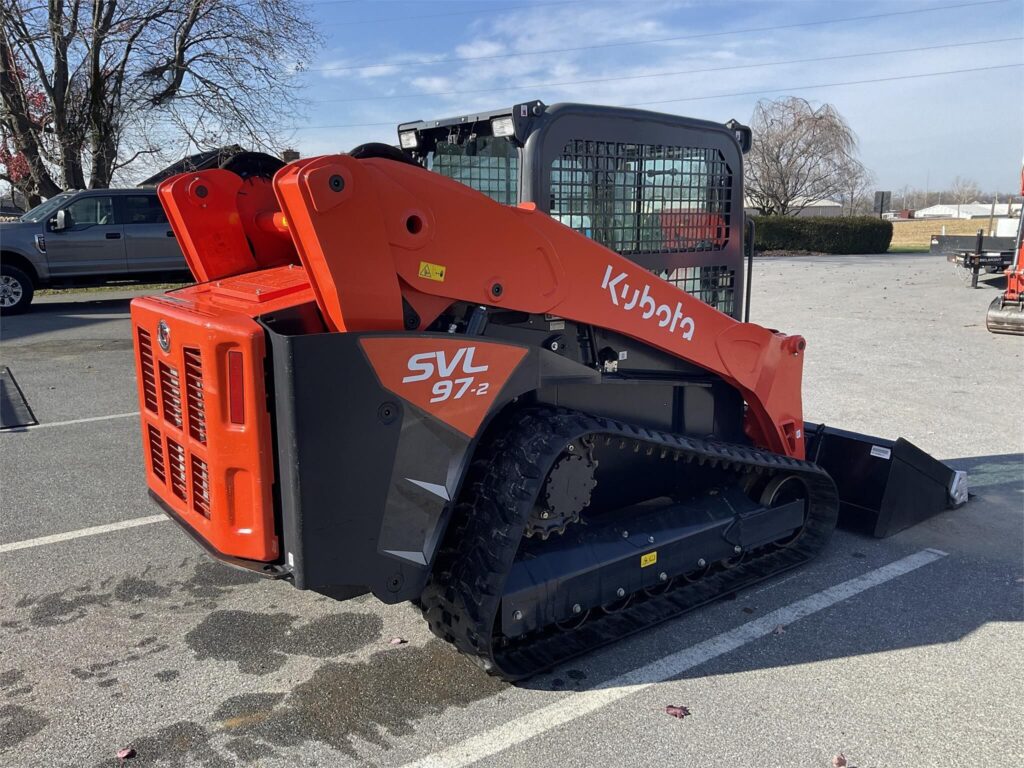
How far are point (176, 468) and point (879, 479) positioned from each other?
384 centimetres

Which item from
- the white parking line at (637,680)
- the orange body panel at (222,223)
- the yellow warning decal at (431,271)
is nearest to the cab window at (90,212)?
the orange body panel at (222,223)

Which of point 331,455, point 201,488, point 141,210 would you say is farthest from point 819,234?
point 331,455

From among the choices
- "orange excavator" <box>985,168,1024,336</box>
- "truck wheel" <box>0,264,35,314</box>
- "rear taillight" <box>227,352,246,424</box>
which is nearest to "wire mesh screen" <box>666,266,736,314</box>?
"rear taillight" <box>227,352,246,424</box>

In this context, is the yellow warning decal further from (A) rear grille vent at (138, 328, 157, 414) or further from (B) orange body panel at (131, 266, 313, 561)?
(A) rear grille vent at (138, 328, 157, 414)

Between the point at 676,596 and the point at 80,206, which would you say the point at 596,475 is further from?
the point at 80,206

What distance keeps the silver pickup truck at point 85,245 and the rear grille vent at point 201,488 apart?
1269 centimetres

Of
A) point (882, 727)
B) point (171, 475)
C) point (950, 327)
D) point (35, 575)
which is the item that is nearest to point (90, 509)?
point (35, 575)

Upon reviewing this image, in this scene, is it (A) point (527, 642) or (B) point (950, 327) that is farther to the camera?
(B) point (950, 327)

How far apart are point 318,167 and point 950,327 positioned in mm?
12752

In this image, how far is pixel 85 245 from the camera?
1427 centimetres

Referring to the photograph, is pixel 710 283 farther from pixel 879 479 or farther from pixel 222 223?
pixel 222 223

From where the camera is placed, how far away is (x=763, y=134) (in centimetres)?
3941

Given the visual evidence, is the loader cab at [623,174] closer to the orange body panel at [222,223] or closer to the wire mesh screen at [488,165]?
the wire mesh screen at [488,165]

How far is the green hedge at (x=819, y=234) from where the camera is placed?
109 ft
